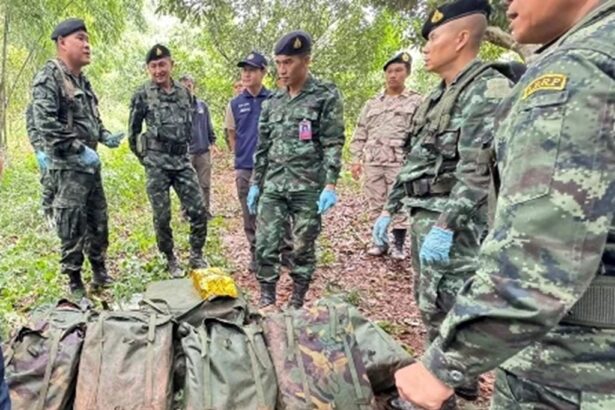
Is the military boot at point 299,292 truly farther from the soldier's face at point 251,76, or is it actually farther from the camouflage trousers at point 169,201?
the soldier's face at point 251,76

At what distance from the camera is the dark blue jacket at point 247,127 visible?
16.1ft

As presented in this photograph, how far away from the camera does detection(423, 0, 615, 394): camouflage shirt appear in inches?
32.6

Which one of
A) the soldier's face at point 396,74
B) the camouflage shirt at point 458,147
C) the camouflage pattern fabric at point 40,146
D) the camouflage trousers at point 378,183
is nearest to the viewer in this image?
the camouflage shirt at point 458,147

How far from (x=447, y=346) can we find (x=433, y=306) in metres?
1.44

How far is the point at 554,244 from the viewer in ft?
2.75

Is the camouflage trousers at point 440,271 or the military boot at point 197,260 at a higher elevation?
the camouflage trousers at point 440,271

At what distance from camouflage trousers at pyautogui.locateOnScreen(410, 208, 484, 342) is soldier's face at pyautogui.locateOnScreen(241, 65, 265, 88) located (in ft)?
8.91

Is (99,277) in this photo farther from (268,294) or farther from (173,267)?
(268,294)

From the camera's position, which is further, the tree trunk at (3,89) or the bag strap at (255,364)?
the tree trunk at (3,89)

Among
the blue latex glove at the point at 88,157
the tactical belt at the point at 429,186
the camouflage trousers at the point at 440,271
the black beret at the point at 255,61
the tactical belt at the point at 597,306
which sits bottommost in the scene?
the camouflage trousers at the point at 440,271

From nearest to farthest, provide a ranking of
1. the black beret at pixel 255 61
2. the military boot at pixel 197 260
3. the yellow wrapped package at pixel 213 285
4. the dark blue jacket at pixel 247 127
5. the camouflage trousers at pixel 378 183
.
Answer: the yellow wrapped package at pixel 213 285 < the military boot at pixel 197 260 < the black beret at pixel 255 61 < the dark blue jacket at pixel 247 127 < the camouflage trousers at pixel 378 183

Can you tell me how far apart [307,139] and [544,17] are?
2.54 metres

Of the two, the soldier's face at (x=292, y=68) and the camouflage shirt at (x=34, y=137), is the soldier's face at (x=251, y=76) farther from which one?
the camouflage shirt at (x=34, y=137)

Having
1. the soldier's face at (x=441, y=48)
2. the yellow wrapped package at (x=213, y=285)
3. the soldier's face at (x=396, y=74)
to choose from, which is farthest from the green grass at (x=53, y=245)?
the soldier's face at (x=441, y=48)
